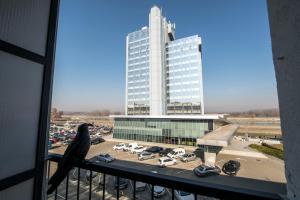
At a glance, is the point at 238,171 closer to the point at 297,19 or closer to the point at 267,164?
the point at 267,164

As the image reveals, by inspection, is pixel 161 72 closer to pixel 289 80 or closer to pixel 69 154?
pixel 69 154

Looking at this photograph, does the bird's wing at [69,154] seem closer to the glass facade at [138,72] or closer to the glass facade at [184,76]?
the glass facade at [138,72]

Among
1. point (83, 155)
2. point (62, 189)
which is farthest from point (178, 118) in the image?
point (83, 155)

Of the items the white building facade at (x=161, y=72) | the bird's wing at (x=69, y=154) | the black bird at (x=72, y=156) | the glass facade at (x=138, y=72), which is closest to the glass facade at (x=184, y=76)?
the white building facade at (x=161, y=72)

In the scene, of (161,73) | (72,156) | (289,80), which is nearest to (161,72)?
(161,73)

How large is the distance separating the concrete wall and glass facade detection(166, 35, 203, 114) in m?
28.2

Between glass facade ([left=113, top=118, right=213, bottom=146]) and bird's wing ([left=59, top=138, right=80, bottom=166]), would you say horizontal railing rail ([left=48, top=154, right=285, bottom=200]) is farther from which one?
glass facade ([left=113, top=118, right=213, bottom=146])

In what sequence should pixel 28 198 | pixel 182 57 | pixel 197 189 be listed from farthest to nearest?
pixel 182 57, pixel 28 198, pixel 197 189

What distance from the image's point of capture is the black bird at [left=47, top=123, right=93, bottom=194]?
3.08 feet

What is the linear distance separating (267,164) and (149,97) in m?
19.9

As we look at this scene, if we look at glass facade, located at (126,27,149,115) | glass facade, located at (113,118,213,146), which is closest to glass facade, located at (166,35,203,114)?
glass facade, located at (126,27,149,115)

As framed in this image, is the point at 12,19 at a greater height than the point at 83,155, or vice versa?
the point at 12,19

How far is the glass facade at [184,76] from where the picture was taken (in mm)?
28609

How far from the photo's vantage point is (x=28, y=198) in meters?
1.04
